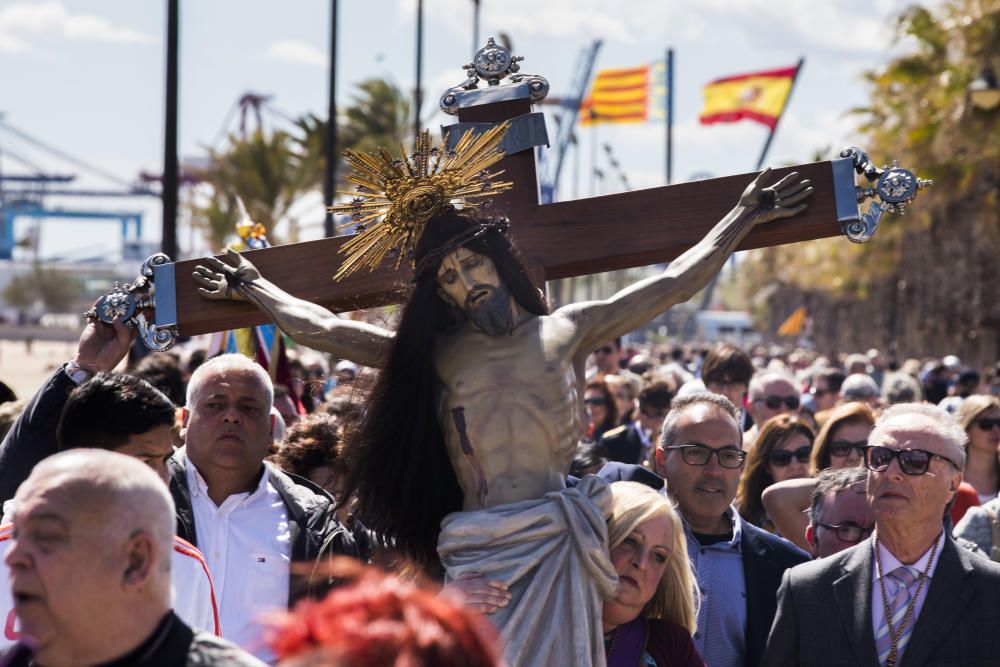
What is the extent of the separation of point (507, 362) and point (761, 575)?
142 centimetres

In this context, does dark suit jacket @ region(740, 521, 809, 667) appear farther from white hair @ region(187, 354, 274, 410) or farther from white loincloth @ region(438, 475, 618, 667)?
white hair @ region(187, 354, 274, 410)

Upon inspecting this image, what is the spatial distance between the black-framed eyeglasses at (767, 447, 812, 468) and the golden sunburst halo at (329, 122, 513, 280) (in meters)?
2.80

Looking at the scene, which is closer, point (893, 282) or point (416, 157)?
point (416, 157)

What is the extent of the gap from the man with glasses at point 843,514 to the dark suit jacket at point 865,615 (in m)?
0.63

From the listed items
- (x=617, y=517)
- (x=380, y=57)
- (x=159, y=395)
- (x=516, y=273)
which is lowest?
(x=617, y=517)

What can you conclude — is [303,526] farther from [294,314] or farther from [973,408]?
[973,408]

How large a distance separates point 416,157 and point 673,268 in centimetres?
84

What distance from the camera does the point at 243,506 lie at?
4555mm

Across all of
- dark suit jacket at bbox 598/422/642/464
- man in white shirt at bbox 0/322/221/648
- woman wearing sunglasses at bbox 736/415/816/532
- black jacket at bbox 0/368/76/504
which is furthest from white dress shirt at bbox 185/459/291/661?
dark suit jacket at bbox 598/422/642/464

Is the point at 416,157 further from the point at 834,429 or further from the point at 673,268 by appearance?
the point at 834,429

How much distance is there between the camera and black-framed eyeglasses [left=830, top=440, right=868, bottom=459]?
6.43 metres

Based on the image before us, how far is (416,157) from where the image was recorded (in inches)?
161

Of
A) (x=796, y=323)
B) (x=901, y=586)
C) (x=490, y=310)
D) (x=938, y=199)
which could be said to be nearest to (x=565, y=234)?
(x=490, y=310)

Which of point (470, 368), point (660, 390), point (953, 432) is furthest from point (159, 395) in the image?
point (660, 390)
